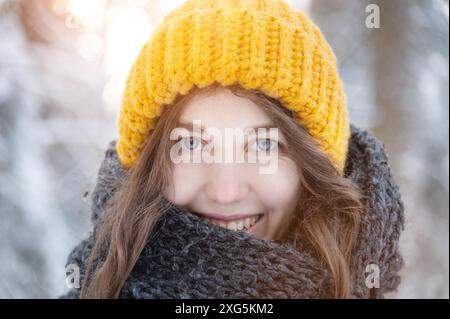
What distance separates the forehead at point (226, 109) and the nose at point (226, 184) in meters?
0.08

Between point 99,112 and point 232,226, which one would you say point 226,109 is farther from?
point 99,112

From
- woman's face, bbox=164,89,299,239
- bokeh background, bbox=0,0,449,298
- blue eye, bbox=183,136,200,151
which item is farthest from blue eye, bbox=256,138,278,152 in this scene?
bokeh background, bbox=0,0,449,298

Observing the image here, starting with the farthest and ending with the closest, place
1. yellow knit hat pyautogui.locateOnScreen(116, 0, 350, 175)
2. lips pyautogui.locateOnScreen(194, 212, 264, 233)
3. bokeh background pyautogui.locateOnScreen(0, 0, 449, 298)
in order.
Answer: bokeh background pyautogui.locateOnScreen(0, 0, 449, 298)
lips pyautogui.locateOnScreen(194, 212, 264, 233)
yellow knit hat pyautogui.locateOnScreen(116, 0, 350, 175)

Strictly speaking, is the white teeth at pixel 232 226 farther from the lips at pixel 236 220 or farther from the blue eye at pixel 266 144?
the blue eye at pixel 266 144

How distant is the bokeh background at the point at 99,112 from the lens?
1124mm

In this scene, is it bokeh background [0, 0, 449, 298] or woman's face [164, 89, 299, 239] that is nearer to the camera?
woman's face [164, 89, 299, 239]

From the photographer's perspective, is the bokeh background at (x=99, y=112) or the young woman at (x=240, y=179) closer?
the young woman at (x=240, y=179)

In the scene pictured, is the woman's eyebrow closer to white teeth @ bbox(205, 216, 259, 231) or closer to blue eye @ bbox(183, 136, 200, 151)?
blue eye @ bbox(183, 136, 200, 151)

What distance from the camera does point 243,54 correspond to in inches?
30.3

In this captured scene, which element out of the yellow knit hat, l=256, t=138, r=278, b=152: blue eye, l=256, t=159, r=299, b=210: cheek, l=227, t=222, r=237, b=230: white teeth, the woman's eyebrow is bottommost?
l=227, t=222, r=237, b=230: white teeth

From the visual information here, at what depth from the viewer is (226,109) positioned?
32.2 inches

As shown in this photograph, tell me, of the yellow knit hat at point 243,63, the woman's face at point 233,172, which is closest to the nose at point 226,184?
the woman's face at point 233,172

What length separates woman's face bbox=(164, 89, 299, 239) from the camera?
2.70 ft
